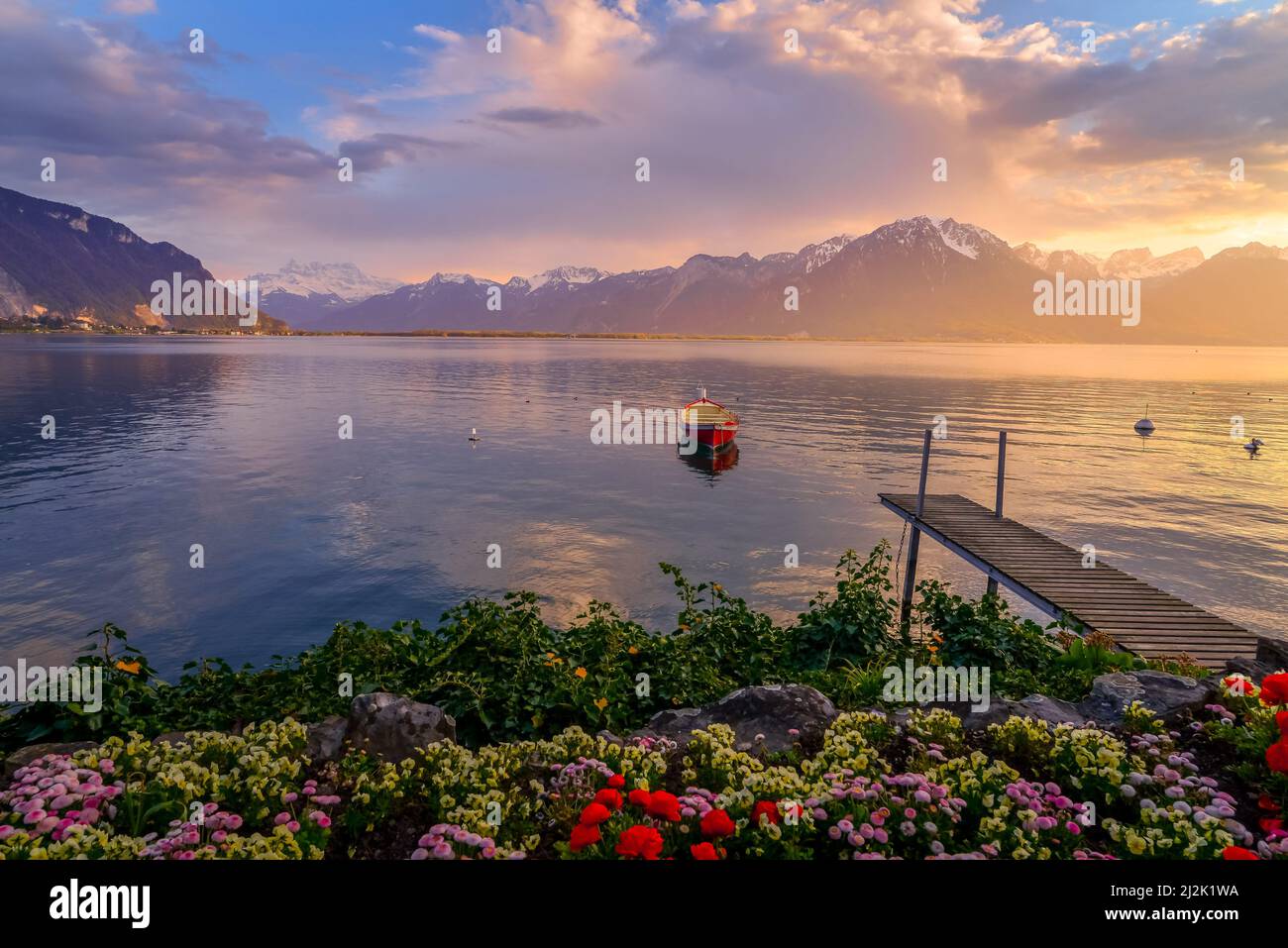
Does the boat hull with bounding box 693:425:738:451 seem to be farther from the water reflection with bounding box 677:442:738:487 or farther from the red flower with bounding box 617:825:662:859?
the red flower with bounding box 617:825:662:859

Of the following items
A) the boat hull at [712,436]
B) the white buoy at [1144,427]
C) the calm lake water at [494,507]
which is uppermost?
the white buoy at [1144,427]

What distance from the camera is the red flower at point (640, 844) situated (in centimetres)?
434

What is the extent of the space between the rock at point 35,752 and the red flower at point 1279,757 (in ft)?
35.3

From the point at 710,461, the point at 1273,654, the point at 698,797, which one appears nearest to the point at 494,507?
the point at 710,461

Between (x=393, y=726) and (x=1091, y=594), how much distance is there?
1682 cm

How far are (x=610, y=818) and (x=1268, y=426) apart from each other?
9301 centimetres

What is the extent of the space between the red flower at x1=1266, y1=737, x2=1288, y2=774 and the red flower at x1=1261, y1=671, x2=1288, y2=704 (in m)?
1.11

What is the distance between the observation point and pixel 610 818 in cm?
534

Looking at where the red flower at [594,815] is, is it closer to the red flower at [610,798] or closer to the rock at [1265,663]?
the red flower at [610,798]

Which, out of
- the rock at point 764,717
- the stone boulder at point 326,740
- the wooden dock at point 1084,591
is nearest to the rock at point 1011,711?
the rock at point 764,717

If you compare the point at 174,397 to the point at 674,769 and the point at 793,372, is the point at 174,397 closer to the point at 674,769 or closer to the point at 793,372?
the point at 674,769

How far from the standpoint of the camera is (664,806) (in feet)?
16.3
